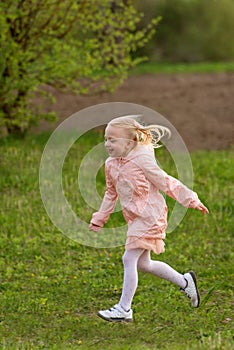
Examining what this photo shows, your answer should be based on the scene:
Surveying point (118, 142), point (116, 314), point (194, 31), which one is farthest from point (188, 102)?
point (194, 31)

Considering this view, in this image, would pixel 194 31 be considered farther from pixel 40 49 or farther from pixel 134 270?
pixel 134 270

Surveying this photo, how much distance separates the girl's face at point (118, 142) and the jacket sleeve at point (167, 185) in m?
0.14

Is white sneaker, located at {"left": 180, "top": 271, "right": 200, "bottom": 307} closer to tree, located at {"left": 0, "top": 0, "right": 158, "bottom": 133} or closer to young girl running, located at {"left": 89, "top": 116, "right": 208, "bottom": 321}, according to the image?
young girl running, located at {"left": 89, "top": 116, "right": 208, "bottom": 321}

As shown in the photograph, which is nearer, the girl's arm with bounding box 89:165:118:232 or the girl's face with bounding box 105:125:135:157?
the girl's face with bounding box 105:125:135:157

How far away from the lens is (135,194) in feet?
17.2

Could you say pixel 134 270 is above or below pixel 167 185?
below

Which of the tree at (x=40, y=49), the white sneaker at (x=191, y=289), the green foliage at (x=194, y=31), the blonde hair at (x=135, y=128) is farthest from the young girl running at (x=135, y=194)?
the green foliage at (x=194, y=31)

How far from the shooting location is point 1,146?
10.1 metres

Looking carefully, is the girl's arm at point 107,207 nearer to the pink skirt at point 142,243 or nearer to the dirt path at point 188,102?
the pink skirt at point 142,243

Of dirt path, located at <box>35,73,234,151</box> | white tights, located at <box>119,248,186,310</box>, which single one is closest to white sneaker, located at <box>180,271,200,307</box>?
white tights, located at <box>119,248,186,310</box>

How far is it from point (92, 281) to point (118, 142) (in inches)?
66.6

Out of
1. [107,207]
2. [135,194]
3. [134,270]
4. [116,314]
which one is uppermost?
[135,194]

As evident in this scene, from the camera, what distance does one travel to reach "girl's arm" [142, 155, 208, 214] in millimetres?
5164

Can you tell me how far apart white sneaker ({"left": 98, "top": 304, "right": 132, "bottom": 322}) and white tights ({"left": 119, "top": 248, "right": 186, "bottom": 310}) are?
3cm
